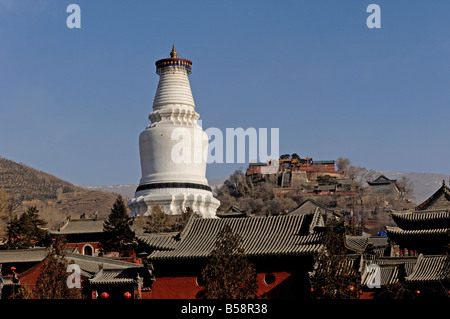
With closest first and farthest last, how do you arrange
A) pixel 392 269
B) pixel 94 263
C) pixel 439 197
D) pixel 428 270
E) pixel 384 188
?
pixel 428 270
pixel 392 269
pixel 94 263
pixel 439 197
pixel 384 188

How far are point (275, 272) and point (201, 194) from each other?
3021 cm

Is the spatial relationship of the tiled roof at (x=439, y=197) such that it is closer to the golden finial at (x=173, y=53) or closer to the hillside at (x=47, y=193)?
the golden finial at (x=173, y=53)

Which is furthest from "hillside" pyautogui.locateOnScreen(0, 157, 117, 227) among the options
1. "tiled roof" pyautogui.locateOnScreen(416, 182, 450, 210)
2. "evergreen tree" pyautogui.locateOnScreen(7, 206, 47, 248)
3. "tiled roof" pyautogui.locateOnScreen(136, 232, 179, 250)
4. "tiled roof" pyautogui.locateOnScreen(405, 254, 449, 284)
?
"tiled roof" pyautogui.locateOnScreen(405, 254, 449, 284)

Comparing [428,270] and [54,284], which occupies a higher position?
[54,284]

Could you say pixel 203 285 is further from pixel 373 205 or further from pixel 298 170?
pixel 298 170

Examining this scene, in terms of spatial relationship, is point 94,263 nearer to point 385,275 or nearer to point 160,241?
point 160,241

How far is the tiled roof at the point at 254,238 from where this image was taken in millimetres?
25766

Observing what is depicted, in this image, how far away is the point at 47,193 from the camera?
148375mm

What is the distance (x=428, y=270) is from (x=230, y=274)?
8.98 m

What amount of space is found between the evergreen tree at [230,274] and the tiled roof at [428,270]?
23.1 feet

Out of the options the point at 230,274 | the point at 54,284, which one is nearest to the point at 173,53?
the point at 54,284

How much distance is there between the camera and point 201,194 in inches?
2201

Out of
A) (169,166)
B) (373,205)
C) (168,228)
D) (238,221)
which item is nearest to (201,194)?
(169,166)

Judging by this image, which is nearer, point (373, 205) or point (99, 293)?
point (99, 293)
